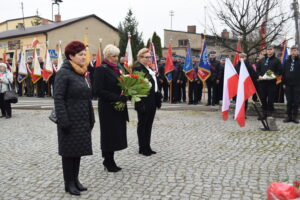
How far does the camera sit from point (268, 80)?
10477 mm

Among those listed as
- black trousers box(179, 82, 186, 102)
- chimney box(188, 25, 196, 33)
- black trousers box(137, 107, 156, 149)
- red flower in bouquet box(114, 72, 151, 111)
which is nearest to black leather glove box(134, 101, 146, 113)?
black trousers box(137, 107, 156, 149)

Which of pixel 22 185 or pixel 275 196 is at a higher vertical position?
pixel 275 196

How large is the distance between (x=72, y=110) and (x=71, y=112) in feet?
0.09

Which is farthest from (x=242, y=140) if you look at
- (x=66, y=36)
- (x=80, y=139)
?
(x=66, y=36)

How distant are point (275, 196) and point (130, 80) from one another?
298 centimetres

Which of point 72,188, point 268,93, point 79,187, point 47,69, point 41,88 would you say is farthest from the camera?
point 41,88

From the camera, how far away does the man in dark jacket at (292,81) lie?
9781mm

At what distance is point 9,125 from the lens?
1006 cm

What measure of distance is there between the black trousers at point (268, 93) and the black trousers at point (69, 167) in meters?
7.78

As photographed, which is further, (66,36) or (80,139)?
(66,36)

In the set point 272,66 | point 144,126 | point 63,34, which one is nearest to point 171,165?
point 144,126

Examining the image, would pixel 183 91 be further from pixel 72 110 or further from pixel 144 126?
pixel 72 110

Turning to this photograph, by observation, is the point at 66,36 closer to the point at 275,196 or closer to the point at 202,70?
the point at 202,70

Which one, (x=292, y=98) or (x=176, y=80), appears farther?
(x=176, y=80)
